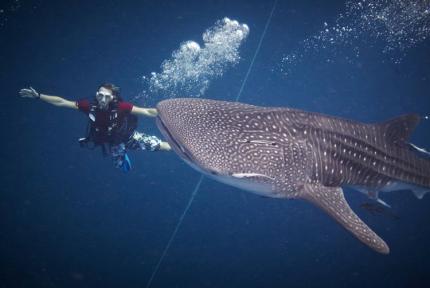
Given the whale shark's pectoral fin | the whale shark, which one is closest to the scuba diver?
the whale shark

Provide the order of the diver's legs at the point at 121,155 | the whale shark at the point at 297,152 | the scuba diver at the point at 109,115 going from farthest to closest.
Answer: the diver's legs at the point at 121,155 → the scuba diver at the point at 109,115 → the whale shark at the point at 297,152

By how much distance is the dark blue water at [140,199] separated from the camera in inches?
742

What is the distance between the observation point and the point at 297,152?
4559mm

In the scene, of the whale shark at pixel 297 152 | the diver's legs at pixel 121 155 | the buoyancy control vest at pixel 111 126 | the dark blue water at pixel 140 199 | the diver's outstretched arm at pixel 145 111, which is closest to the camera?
the whale shark at pixel 297 152

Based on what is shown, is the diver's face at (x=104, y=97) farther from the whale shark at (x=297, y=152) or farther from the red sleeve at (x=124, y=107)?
the whale shark at (x=297, y=152)

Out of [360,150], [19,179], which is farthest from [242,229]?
[19,179]

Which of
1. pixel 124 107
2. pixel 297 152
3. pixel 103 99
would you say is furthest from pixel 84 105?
pixel 297 152

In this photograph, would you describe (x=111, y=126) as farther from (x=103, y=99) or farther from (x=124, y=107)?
(x=103, y=99)

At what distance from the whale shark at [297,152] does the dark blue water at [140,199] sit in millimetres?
14425

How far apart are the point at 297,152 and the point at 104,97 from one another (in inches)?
257

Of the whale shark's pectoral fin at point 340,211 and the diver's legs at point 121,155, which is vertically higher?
the whale shark's pectoral fin at point 340,211

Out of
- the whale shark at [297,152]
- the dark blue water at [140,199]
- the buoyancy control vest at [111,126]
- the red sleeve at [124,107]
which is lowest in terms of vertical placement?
the dark blue water at [140,199]

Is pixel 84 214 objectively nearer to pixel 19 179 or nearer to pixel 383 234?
pixel 19 179

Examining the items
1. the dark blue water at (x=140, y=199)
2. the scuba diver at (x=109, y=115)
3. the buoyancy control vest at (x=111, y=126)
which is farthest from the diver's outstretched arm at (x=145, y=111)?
the dark blue water at (x=140, y=199)
